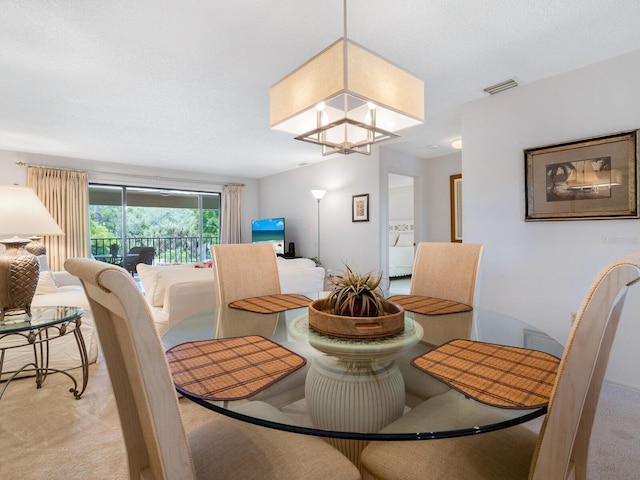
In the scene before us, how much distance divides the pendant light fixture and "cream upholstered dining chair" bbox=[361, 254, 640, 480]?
1131 mm

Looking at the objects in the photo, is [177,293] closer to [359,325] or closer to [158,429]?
[359,325]

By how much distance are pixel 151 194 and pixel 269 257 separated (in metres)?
5.14

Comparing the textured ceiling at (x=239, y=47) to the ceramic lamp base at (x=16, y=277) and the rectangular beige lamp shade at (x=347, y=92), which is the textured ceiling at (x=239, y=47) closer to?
the rectangular beige lamp shade at (x=347, y=92)

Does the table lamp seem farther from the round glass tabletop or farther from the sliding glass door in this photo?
the sliding glass door

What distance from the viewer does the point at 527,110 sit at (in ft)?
8.91

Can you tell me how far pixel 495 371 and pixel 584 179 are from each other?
219 centimetres

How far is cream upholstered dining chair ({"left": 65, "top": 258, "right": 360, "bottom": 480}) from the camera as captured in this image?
61 centimetres

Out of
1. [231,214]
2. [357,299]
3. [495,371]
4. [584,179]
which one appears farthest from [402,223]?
[495,371]

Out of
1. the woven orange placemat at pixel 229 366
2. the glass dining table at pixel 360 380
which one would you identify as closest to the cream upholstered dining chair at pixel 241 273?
the woven orange placemat at pixel 229 366

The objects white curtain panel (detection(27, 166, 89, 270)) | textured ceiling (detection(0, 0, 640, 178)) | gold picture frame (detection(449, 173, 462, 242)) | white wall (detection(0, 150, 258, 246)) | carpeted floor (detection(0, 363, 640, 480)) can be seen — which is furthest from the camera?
gold picture frame (detection(449, 173, 462, 242))

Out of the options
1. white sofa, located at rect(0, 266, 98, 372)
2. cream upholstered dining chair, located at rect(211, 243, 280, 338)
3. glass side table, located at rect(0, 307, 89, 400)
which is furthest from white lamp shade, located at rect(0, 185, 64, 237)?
cream upholstered dining chair, located at rect(211, 243, 280, 338)

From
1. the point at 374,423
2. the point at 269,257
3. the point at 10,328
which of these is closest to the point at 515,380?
the point at 374,423

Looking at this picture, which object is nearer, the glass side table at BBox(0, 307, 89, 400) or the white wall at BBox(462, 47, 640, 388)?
the glass side table at BBox(0, 307, 89, 400)

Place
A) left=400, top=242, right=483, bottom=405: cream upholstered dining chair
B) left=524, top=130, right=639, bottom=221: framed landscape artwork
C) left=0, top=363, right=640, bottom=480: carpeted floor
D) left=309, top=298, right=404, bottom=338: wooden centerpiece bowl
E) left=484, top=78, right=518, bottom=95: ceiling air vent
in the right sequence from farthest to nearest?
left=484, top=78, right=518, bottom=95: ceiling air vent → left=524, top=130, right=639, bottom=221: framed landscape artwork → left=0, top=363, right=640, bottom=480: carpeted floor → left=400, top=242, right=483, bottom=405: cream upholstered dining chair → left=309, top=298, right=404, bottom=338: wooden centerpiece bowl
